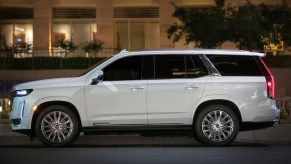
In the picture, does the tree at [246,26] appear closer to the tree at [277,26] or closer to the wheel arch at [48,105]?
the tree at [277,26]

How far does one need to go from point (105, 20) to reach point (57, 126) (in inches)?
762

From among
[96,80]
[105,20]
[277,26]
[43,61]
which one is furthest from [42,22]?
[96,80]

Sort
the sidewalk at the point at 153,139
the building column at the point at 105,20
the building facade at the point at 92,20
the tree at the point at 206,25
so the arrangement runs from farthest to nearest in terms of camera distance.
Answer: the building facade at the point at 92,20, the building column at the point at 105,20, the tree at the point at 206,25, the sidewalk at the point at 153,139

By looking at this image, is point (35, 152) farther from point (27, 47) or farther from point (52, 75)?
point (27, 47)

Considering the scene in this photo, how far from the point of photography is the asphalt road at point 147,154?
912cm

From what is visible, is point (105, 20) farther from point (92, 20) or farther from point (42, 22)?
point (42, 22)

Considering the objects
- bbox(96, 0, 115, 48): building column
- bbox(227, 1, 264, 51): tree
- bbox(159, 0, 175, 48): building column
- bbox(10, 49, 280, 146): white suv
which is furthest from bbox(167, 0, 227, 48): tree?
bbox(10, 49, 280, 146): white suv

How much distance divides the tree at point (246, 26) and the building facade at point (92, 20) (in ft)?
26.4

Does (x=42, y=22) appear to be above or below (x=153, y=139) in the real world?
above

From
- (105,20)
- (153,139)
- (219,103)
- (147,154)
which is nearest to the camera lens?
(147,154)

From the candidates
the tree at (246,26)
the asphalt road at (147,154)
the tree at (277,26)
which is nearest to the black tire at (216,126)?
the asphalt road at (147,154)

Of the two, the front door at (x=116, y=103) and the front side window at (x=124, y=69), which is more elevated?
the front side window at (x=124, y=69)

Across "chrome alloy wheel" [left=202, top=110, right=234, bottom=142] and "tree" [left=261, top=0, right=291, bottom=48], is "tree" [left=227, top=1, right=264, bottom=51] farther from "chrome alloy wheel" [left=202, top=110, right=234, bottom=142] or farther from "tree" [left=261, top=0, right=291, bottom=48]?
"chrome alloy wheel" [left=202, top=110, right=234, bottom=142]

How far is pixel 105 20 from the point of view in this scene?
29.8 metres
